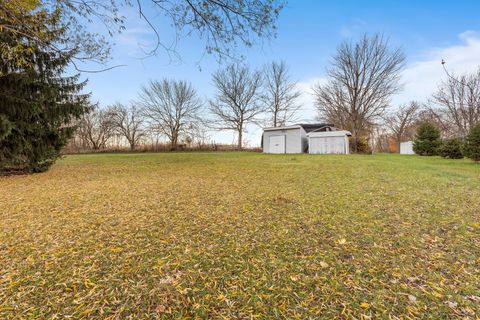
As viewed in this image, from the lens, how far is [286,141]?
18156 mm

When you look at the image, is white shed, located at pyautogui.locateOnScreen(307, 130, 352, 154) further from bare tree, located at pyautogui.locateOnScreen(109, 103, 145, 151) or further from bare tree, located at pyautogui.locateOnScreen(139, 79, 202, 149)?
bare tree, located at pyautogui.locateOnScreen(109, 103, 145, 151)

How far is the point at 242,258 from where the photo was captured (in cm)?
194

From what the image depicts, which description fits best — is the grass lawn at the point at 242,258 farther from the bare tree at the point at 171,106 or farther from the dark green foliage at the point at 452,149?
the bare tree at the point at 171,106

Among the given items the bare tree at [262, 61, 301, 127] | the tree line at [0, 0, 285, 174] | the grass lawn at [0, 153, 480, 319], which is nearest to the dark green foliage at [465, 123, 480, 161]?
the grass lawn at [0, 153, 480, 319]

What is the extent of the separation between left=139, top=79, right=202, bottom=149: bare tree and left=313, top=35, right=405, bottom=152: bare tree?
15471 millimetres

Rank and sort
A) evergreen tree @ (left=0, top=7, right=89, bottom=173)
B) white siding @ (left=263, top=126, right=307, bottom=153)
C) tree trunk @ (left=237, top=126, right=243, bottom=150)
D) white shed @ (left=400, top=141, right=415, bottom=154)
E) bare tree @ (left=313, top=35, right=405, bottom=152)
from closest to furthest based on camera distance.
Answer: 1. evergreen tree @ (left=0, top=7, right=89, bottom=173)
2. white siding @ (left=263, top=126, right=307, bottom=153)
3. bare tree @ (left=313, top=35, right=405, bottom=152)
4. white shed @ (left=400, top=141, right=415, bottom=154)
5. tree trunk @ (left=237, top=126, right=243, bottom=150)

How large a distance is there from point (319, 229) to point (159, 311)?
1.91 m

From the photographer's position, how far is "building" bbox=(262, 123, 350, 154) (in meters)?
16.9

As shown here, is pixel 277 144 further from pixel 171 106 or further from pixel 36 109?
pixel 171 106

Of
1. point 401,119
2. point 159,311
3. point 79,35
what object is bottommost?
point 159,311

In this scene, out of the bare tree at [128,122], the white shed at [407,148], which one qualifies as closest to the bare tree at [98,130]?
the bare tree at [128,122]

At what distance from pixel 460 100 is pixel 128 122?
125 feet

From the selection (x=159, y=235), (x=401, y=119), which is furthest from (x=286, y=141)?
(x=401, y=119)

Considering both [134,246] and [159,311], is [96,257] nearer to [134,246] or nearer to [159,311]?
[134,246]
